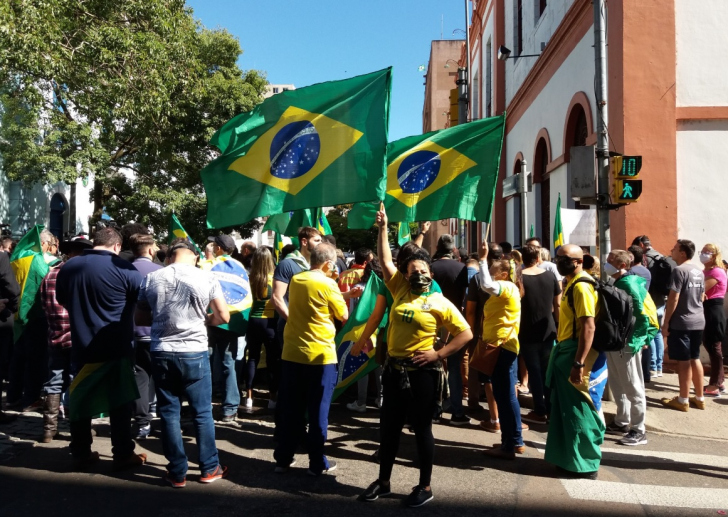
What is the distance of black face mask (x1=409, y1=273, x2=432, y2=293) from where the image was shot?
15.6 ft

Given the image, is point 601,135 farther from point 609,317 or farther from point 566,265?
point 609,317

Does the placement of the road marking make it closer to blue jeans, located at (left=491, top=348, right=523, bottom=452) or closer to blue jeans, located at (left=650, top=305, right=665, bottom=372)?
blue jeans, located at (left=491, top=348, right=523, bottom=452)

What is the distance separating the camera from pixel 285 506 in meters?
4.67

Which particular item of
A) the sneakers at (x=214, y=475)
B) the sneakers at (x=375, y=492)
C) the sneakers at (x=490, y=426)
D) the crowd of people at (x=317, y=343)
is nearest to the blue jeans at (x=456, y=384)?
the crowd of people at (x=317, y=343)

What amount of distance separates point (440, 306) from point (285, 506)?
1764 mm

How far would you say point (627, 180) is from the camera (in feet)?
28.2

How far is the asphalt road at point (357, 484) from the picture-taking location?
15.3 ft

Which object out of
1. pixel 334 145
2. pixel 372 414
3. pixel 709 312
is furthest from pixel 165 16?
pixel 709 312

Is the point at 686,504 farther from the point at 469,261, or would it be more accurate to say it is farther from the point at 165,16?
the point at 165,16

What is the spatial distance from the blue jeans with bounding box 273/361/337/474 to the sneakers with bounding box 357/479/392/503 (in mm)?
629

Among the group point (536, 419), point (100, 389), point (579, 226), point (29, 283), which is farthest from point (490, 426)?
point (29, 283)

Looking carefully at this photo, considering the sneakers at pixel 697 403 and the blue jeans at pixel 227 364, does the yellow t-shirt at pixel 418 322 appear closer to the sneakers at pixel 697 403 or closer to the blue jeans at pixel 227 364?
the blue jeans at pixel 227 364

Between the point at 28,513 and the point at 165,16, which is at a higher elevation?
the point at 165,16

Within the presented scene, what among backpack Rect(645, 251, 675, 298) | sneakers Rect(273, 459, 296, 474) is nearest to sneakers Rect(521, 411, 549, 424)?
sneakers Rect(273, 459, 296, 474)
